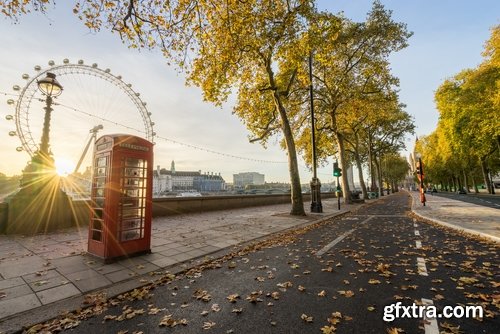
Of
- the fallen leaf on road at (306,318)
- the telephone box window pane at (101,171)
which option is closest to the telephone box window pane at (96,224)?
the telephone box window pane at (101,171)

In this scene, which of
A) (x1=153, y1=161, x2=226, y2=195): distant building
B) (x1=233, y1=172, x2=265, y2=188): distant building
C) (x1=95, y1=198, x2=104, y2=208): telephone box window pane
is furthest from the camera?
(x1=233, y1=172, x2=265, y2=188): distant building

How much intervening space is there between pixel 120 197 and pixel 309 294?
473 centimetres

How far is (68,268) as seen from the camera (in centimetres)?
526

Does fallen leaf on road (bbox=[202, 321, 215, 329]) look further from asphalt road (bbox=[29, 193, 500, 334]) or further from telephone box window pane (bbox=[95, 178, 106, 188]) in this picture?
telephone box window pane (bbox=[95, 178, 106, 188])

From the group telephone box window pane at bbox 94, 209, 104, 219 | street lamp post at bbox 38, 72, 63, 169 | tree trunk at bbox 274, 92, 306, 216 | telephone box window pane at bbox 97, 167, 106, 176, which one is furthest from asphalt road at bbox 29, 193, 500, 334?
street lamp post at bbox 38, 72, 63, 169

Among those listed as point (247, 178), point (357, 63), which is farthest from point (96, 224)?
point (247, 178)

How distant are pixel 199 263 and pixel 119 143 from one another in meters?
3.49

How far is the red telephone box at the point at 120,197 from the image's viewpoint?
225 inches

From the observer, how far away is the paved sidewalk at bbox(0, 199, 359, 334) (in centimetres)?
372

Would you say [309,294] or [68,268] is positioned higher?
[68,268]

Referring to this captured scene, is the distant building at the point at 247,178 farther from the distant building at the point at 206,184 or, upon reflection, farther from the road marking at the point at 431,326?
the road marking at the point at 431,326

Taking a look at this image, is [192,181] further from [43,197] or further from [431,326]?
[431,326]

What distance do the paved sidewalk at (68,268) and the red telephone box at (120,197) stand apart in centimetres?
41

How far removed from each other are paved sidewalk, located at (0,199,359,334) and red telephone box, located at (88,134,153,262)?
1.35ft
